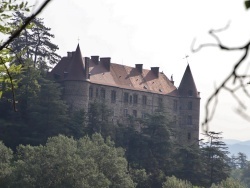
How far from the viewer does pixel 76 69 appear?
246ft

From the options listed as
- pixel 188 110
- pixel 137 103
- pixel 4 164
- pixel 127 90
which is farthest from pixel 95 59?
pixel 4 164

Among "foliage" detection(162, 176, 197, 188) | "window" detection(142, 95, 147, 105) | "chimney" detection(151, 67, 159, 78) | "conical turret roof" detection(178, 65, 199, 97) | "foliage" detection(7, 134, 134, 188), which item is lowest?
"foliage" detection(162, 176, 197, 188)

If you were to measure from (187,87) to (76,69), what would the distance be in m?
18.1

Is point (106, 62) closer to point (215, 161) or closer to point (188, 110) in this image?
point (188, 110)

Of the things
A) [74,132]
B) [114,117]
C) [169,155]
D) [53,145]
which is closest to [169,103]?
[114,117]

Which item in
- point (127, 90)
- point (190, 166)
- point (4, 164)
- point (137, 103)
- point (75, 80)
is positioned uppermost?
point (75, 80)

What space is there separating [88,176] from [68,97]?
2295 centimetres

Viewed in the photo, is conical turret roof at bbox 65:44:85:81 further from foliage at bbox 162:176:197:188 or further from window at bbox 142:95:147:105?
foliage at bbox 162:176:197:188

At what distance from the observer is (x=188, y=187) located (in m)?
60.8

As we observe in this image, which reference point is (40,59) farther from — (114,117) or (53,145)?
(53,145)

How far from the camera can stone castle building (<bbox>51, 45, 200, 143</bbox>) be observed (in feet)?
244

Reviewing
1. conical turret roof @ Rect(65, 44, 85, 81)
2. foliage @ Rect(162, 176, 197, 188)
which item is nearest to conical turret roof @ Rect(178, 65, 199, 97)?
conical turret roof @ Rect(65, 44, 85, 81)

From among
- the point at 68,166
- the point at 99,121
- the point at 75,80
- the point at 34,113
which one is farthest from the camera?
the point at 75,80

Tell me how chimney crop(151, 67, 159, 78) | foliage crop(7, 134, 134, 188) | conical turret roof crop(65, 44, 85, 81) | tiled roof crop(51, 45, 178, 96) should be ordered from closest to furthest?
foliage crop(7, 134, 134, 188)
conical turret roof crop(65, 44, 85, 81)
tiled roof crop(51, 45, 178, 96)
chimney crop(151, 67, 159, 78)
